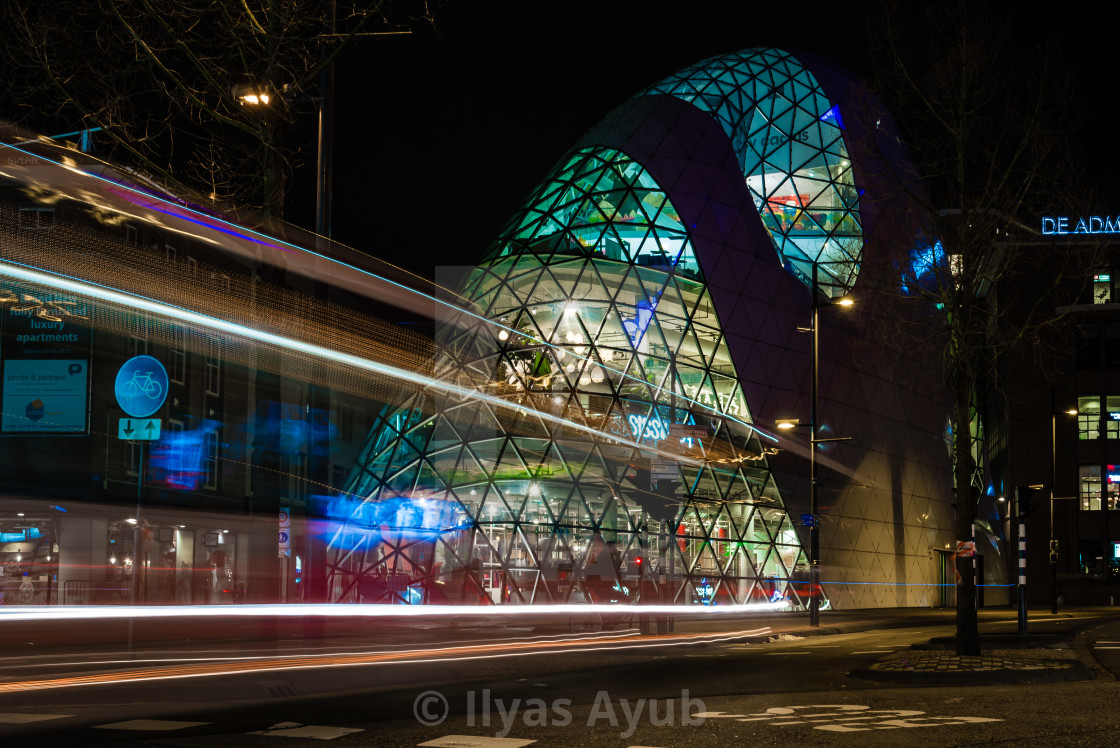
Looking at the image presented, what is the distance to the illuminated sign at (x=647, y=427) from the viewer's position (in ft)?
124

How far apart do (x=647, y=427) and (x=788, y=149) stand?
16764 millimetres

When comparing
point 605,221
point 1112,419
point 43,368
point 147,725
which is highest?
point 605,221

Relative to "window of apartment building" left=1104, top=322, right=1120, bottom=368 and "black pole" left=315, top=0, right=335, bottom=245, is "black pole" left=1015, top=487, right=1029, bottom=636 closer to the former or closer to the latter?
"black pole" left=315, top=0, right=335, bottom=245

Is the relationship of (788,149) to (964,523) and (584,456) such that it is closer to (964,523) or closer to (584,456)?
(584,456)

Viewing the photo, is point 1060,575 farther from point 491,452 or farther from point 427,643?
point 427,643

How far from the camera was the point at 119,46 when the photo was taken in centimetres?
1481

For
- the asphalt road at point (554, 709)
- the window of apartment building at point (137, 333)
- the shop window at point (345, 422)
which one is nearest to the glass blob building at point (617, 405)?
the window of apartment building at point (137, 333)

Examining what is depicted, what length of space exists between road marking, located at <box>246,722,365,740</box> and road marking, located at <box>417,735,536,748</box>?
90cm

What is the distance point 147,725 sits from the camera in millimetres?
9250

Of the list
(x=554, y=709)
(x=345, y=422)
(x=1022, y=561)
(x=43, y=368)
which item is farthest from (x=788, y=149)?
(x=554, y=709)

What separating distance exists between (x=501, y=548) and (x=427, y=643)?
547 inches

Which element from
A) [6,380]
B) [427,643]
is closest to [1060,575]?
[427,643]

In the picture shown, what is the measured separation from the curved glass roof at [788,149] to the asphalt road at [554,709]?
31.3m

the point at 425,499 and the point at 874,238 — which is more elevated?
the point at 874,238
